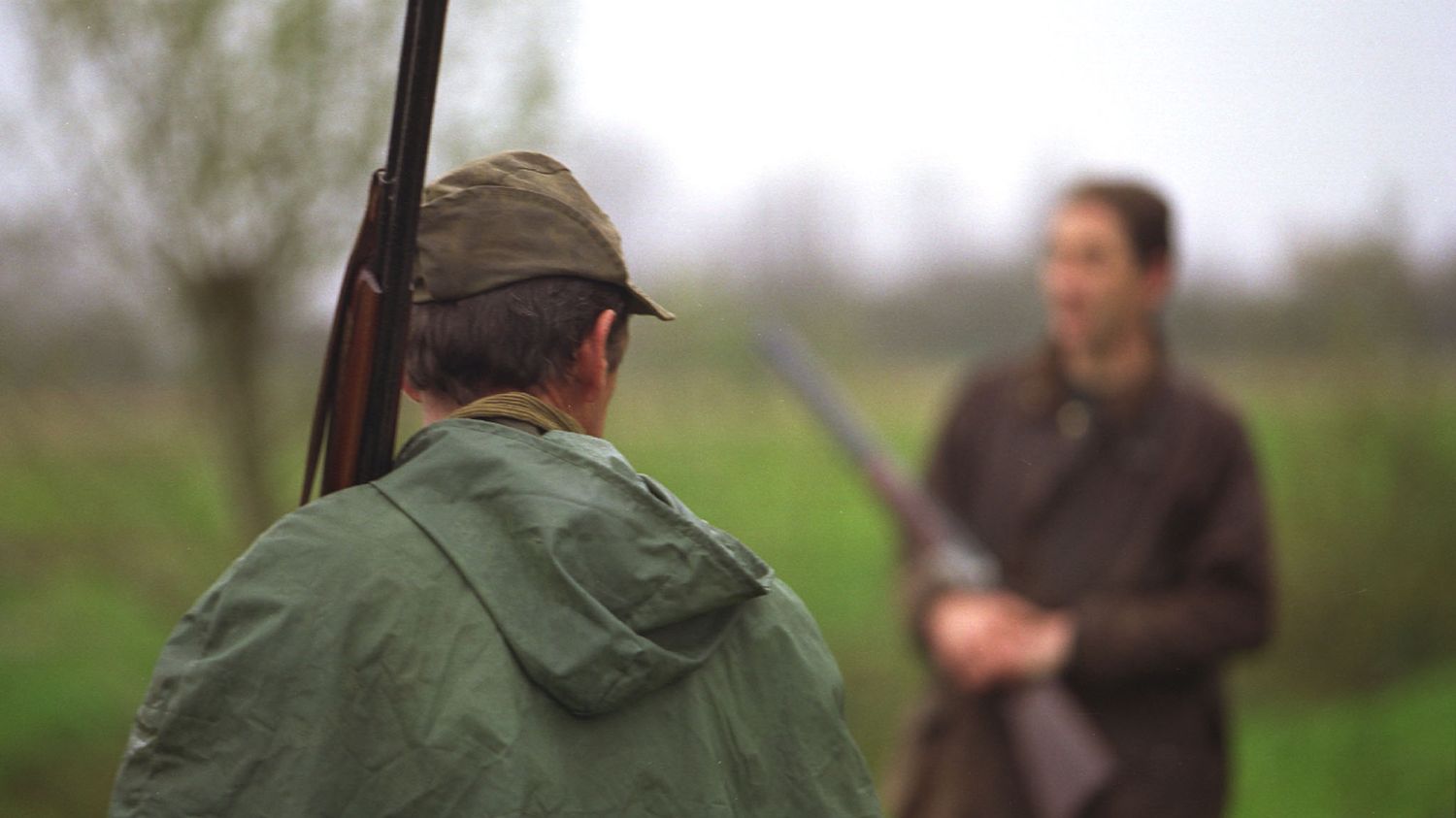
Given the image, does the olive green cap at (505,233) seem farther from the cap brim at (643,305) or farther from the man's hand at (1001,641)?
the man's hand at (1001,641)

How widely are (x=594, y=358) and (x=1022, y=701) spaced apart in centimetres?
228

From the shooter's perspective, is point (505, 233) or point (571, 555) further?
point (505, 233)

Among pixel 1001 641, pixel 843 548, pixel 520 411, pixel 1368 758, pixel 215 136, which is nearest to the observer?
pixel 520 411

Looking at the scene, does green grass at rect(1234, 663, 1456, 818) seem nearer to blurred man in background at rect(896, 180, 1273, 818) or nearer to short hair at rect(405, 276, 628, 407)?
blurred man in background at rect(896, 180, 1273, 818)

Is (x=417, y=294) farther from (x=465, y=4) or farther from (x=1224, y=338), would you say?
(x=1224, y=338)

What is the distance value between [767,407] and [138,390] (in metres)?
3.24

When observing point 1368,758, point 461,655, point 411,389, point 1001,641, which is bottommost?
point 1368,758

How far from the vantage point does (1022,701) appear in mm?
3609

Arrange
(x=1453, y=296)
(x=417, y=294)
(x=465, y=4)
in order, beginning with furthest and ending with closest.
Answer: (x=1453, y=296), (x=465, y=4), (x=417, y=294)

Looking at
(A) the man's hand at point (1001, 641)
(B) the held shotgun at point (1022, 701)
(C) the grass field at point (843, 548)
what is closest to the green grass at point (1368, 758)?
(C) the grass field at point (843, 548)

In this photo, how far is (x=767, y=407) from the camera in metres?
6.97

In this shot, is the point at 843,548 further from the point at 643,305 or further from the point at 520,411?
the point at 520,411

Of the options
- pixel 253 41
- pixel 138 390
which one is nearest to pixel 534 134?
pixel 253 41

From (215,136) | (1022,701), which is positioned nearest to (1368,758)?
(1022,701)
